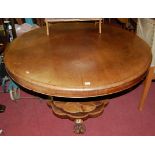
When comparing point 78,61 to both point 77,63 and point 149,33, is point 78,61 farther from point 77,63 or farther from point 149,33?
point 149,33

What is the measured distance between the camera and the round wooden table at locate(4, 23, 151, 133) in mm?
1094

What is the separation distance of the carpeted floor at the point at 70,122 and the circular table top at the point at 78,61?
950mm

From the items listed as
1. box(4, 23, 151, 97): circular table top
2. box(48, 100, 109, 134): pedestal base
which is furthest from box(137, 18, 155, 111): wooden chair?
box(48, 100, 109, 134): pedestal base

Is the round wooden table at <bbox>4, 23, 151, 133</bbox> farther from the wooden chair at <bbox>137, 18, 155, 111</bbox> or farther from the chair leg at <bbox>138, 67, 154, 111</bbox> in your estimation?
the chair leg at <bbox>138, 67, 154, 111</bbox>

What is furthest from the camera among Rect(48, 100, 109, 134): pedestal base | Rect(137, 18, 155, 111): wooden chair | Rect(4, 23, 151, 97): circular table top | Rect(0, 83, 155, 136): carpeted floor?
Rect(0, 83, 155, 136): carpeted floor

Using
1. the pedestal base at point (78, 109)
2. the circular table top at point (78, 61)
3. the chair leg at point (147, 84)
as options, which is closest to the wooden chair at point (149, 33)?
the chair leg at point (147, 84)

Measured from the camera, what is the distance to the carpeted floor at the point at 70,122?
2.04 m

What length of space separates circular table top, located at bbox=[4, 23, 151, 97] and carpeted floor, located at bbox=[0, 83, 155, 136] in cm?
95

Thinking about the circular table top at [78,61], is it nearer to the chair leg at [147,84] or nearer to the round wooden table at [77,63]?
A: the round wooden table at [77,63]

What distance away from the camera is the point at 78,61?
1289 millimetres

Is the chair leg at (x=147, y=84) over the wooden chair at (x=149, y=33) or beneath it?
beneath

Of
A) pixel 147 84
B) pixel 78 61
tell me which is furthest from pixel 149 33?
pixel 78 61
